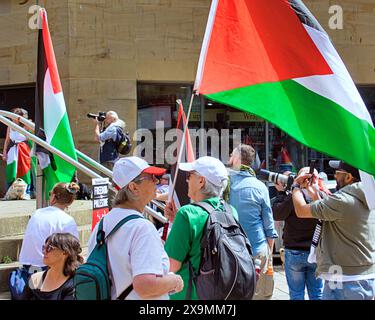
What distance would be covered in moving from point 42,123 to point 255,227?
2.54 metres

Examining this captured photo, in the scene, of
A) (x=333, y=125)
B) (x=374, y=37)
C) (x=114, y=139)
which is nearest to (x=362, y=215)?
(x=333, y=125)

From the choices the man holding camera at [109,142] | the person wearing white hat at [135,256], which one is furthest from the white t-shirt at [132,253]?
the man holding camera at [109,142]

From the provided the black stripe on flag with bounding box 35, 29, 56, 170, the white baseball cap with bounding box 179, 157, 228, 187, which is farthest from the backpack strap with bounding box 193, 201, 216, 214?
the black stripe on flag with bounding box 35, 29, 56, 170

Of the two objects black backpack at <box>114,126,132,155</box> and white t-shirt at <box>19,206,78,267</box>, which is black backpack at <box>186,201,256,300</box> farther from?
black backpack at <box>114,126,132,155</box>

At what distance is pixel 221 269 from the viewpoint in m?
3.23

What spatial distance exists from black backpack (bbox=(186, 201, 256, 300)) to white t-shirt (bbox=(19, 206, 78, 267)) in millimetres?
1689

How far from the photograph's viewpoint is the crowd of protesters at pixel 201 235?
2.76 m

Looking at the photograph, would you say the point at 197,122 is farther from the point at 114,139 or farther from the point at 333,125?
the point at 333,125

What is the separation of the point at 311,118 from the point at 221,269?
1.10 meters

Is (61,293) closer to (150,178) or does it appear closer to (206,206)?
(206,206)

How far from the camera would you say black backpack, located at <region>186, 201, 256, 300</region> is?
3.23 metres

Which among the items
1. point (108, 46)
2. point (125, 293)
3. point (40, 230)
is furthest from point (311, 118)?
point (108, 46)

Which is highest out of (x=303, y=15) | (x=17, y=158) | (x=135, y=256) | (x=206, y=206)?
(x=303, y=15)

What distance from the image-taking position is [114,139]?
8984 millimetres
